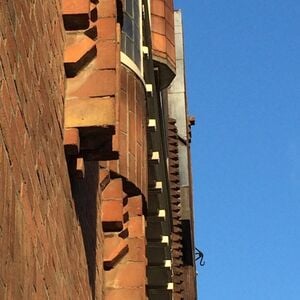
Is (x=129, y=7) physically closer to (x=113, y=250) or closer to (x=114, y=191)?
(x=114, y=191)

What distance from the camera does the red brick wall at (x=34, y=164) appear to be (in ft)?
19.8

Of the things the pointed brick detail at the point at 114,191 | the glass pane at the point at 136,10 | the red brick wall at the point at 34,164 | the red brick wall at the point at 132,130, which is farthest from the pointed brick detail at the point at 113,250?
the glass pane at the point at 136,10

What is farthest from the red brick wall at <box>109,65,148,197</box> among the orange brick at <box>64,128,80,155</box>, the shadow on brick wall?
the orange brick at <box>64,128,80,155</box>

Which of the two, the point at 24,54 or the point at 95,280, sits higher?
the point at 24,54

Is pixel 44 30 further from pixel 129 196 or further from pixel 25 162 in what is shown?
pixel 129 196

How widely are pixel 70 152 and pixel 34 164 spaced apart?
150 centimetres

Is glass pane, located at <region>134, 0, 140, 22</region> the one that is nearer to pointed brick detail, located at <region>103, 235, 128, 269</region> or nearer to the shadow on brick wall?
pointed brick detail, located at <region>103, 235, 128, 269</region>

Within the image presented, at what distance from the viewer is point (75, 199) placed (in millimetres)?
9062

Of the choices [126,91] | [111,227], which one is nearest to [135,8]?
[126,91]

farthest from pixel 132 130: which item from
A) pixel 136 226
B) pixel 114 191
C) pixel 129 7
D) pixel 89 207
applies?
pixel 89 207

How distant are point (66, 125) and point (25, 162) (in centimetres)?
181

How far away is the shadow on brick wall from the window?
3582 millimetres

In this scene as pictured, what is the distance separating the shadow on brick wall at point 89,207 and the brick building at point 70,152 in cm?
1

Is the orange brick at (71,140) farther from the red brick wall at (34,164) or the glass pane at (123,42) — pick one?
the glass pane at (123,42)
